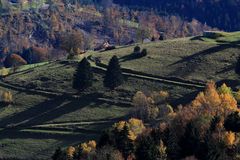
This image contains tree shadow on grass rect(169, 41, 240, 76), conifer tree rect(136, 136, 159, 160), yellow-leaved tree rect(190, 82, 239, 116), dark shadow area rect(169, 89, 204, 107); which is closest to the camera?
conifer tree rect(136, 136, 159, 160)

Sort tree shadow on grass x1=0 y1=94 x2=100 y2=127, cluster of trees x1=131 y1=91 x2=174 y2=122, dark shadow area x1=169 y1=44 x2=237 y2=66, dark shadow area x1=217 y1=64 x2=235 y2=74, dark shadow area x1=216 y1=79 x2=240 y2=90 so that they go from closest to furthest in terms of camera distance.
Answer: cluster of trees x1=131 y1=91 x2=174 y2=122 → tree shadow on grass x1=0 y1=94 x2=100 y2=127 → dark shadow area x1=216 y1=79 x2=240 y2=90 → dark shadow area x1=217 y1=64 x2=235 y2=74 → dark shadow area x1=169 y1=44 x2=237 y2=66

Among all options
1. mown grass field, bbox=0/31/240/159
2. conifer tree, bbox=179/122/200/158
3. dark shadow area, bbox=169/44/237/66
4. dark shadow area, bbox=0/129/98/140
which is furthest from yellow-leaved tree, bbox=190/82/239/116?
dark shadow area, bbox=169/44/237/66

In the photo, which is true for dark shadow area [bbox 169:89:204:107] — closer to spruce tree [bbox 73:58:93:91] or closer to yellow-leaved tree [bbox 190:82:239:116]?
yellow-leaved tree [bbox 190:82:239:116]

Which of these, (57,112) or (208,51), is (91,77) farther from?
(208,51)

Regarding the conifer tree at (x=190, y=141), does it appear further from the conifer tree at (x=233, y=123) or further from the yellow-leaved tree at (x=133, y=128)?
the yellow-leaved tree at (x=133, y=128)

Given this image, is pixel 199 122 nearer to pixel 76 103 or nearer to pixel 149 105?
pixel 149 105

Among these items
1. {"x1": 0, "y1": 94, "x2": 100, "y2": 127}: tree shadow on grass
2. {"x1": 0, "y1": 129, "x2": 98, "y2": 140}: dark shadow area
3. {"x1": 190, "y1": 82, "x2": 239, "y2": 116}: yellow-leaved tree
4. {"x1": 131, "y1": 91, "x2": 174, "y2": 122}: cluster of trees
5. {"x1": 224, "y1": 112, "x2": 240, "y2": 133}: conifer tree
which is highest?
{"x1": 224, "y1": 112, "x2": 240, "y2": 133}: conifer tree

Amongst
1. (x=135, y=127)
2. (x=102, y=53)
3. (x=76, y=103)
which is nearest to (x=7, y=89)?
(x=76, y=103)
